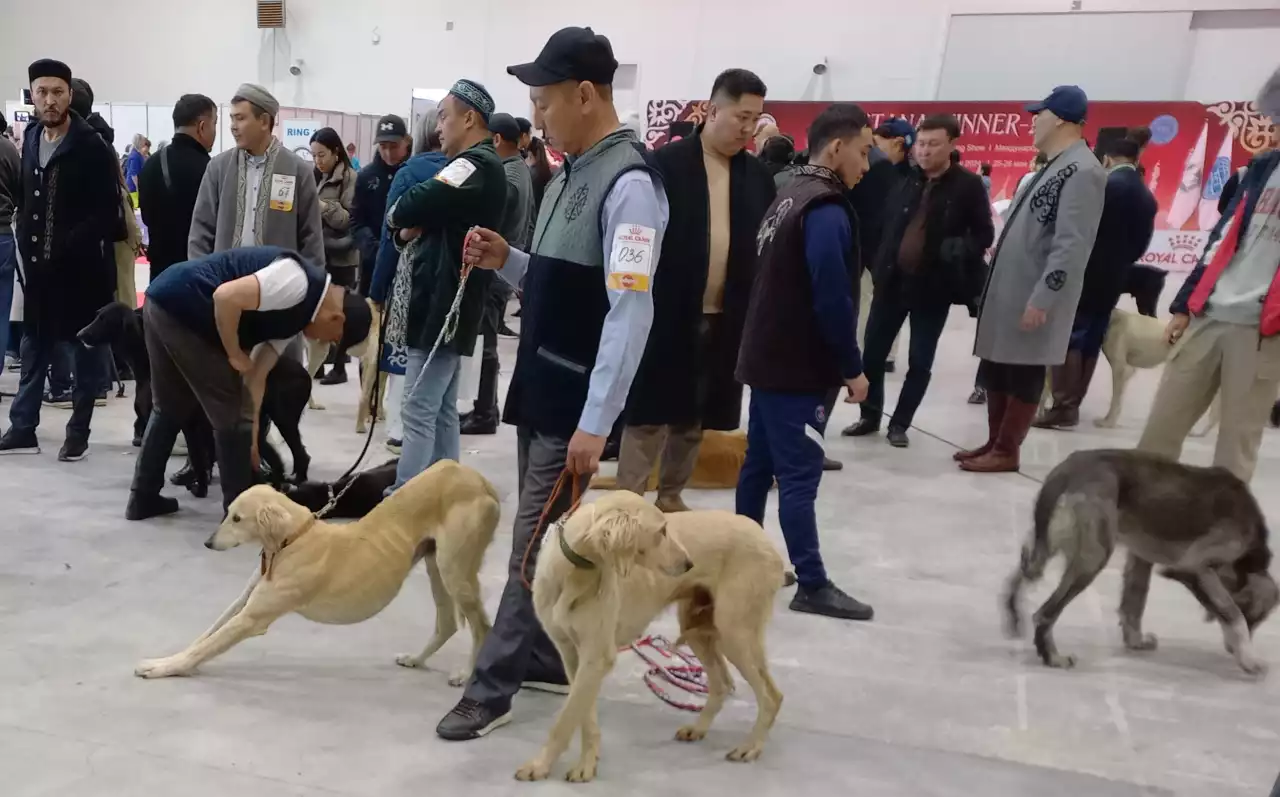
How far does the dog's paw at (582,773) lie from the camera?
222 centimetres

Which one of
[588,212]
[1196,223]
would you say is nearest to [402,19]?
[1196,223]

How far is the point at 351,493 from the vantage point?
390cm

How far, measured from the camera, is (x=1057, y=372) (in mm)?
6316

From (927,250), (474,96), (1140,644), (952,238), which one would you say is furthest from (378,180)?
(1140,644)

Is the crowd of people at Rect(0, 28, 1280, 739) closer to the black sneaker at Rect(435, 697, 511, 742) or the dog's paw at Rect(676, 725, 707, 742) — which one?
the black sneaker at Rect(435, 697, 511, 742)

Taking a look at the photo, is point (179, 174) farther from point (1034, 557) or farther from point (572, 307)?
point (1034, 557)

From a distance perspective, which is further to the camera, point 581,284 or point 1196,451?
point 1196,451

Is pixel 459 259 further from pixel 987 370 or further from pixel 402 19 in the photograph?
pixel 402 19

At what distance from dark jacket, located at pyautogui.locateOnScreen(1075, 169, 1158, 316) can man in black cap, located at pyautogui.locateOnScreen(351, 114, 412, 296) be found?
4.08 meters

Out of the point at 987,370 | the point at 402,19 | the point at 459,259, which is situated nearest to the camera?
the point at 459,259

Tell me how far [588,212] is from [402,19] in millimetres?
13826

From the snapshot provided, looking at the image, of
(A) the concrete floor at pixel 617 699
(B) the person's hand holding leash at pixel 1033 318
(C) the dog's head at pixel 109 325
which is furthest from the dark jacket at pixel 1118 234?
(C) the dog's head at pixel 109 325

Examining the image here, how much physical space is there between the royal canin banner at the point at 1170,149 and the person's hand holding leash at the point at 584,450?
8.84 meters

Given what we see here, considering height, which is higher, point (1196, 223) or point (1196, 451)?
point (1196, 223)
